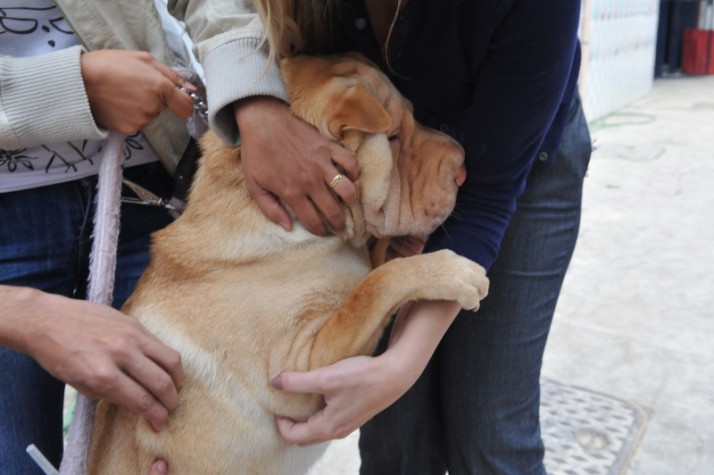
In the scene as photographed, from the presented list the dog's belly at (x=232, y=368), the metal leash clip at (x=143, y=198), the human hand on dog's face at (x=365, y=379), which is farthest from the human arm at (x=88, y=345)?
the metal leash clip at (x=143, y=198)

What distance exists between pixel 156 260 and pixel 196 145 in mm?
332

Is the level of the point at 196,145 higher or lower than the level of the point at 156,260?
higher

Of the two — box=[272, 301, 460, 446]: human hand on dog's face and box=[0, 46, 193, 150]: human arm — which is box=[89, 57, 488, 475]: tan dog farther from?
box=[0, 46, 193, 150]: human arm

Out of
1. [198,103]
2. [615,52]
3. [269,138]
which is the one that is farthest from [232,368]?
[615,52]

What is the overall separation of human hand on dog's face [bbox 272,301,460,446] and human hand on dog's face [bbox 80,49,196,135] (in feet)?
2.21

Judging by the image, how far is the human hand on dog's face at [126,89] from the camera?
1.55 meters

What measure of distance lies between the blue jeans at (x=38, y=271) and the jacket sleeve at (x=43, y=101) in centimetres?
22

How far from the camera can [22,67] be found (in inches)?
58.9

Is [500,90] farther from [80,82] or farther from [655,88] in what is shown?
[655,88]

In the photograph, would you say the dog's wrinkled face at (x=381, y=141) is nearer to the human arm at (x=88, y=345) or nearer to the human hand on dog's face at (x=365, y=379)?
the human hand on dog's face at (x=365, y=379)

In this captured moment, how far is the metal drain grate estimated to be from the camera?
2.66 meters

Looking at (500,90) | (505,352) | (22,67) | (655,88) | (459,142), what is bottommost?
(655,88)

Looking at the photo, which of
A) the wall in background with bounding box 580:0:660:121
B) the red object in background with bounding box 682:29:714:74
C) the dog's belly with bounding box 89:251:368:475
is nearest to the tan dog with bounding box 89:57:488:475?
the dog's belly with bounding box 89:251:368:475

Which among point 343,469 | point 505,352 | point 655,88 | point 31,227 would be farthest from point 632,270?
point 655,88
